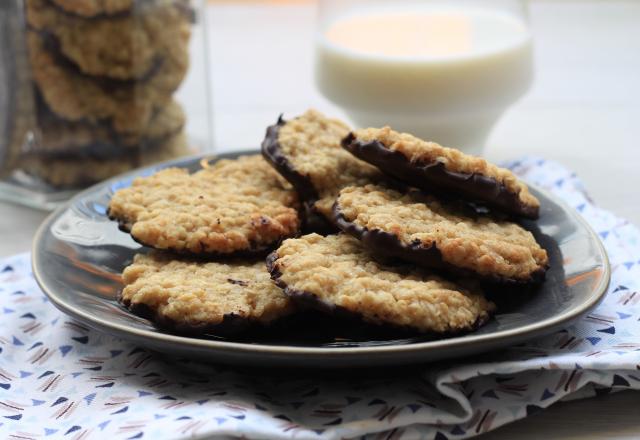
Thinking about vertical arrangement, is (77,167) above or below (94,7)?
below

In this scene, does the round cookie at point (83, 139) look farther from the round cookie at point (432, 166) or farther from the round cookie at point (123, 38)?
the round cookie at point (432, 166)

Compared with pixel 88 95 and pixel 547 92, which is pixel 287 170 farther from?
pixel 547 92

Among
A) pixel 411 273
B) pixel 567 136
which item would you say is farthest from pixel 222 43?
pixel 411 273

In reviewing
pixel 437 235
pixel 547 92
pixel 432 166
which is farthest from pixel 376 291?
pixel 547 92

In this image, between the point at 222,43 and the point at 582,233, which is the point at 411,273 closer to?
the point at 582,233

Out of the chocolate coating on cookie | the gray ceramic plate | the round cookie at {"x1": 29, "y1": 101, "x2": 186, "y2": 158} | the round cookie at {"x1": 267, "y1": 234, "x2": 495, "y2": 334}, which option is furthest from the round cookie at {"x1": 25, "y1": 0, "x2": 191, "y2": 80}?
the round cookie at {"x1": 267, "y1": 234, "x2": 495, "y2": 334}

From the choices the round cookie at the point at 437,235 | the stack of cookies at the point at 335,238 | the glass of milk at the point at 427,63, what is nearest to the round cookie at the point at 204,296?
the stack of cookies at the point at 335,238
